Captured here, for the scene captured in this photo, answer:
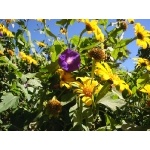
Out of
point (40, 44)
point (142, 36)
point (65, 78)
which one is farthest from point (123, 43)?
point (40, 44)

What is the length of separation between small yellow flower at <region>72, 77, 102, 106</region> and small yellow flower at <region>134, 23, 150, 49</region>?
34cm

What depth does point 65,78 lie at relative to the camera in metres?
0.79

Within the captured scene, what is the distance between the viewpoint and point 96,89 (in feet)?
2.43

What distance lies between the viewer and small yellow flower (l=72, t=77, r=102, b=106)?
0.70 metres

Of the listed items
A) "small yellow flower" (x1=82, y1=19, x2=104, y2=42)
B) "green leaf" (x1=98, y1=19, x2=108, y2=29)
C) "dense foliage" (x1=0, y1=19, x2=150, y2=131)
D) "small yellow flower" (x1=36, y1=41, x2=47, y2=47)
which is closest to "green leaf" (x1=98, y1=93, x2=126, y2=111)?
"dense foliage" (x1=0, y1=19, x2=150, y2=131)

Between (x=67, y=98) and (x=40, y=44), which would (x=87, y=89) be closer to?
(x=67, y=98)

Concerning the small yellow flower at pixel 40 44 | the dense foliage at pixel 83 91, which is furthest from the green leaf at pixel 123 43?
the small yellow flower at pixel 40 44

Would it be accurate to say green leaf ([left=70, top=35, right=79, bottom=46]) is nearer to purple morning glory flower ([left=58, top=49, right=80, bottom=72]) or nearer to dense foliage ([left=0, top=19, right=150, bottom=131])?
dense foliage ([left=0, top=19, right=150, bottom=131])

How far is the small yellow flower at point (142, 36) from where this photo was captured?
1.02m

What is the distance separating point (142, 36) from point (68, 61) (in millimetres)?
400

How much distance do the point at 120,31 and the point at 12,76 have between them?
421 mm

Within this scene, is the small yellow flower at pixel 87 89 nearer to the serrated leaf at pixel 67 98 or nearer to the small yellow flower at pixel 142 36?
the serrated leaf at pixel 67 98
